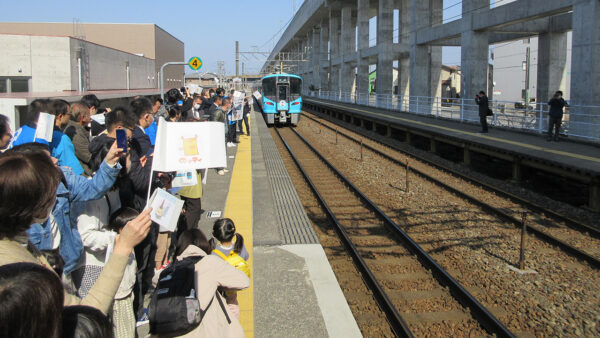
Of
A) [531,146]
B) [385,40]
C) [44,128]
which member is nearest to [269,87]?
[385,40]

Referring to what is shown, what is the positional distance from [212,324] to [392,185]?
9.83 m

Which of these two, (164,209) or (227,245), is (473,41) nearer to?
(227,245)

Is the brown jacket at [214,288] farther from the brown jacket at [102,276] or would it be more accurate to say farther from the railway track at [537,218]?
the railway track at [537,218]

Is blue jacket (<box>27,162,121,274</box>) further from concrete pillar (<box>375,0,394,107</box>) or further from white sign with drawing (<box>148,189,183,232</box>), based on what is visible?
concrete pillar (<box>375,0,394,107</box>)

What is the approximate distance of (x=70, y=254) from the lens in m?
3.32

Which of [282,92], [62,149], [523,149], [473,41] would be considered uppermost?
[473,41]

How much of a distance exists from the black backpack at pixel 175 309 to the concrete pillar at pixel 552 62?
1063 inches

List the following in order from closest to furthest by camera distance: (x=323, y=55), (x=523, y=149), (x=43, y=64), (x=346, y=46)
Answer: (x=523, y=149) → (x=43, y=64) → (x=346, y=46) → (x=323, y=55)

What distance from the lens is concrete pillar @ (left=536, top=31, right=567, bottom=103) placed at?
85.2 feet

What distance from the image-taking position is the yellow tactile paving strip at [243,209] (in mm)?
4945

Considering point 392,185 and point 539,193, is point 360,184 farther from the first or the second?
point 539,193

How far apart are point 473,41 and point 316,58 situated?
45.0 metres

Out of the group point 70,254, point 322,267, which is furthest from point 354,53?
point 70,254

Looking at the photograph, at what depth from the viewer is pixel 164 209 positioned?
3.04m
